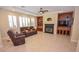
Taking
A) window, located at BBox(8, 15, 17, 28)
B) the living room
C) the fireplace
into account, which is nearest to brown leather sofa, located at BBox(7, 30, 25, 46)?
the living room

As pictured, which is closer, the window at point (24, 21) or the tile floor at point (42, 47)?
the tile floor at point (42, 47)

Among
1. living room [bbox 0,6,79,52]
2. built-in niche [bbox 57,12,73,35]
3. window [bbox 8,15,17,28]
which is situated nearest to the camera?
living room [bbox 0,6,79,52]

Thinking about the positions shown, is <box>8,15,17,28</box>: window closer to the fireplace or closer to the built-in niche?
the fireplace

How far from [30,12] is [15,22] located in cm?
130

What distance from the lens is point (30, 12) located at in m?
4.57

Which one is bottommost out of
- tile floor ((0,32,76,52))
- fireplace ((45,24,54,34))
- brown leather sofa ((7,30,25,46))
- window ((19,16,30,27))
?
tile floor ((0,32,76,52))

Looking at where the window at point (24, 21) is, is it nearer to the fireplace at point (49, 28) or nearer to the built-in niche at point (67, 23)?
the fireplace at point (49, 28)

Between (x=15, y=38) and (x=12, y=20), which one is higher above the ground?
(x=12, y=20)

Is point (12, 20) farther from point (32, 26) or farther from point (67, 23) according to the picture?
point (67, 23)

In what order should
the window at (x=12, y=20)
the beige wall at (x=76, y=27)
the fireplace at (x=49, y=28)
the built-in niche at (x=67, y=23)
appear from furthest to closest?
the fireplace at (x=49, y=28), the built-in niche at (x=67, y=23), the window at (x=12, y=20), the beige wall at (x=76, y=27)

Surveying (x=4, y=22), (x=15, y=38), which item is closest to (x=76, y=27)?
(x=15, y=38)

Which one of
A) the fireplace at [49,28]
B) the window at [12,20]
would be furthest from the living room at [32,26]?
the fireplace at [49,28]
